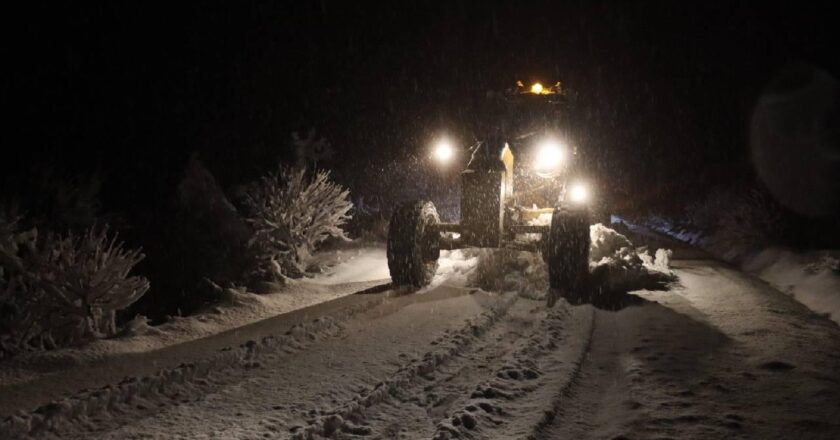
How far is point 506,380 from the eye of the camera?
489cm

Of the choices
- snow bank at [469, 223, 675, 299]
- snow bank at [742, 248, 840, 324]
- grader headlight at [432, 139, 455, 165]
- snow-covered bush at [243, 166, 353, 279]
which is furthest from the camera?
snow-covered bush at [243, 166, 353, 279]

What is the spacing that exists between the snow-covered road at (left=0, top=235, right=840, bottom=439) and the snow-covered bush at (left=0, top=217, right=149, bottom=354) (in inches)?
59.7

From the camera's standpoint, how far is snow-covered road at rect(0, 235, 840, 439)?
13.1 ft

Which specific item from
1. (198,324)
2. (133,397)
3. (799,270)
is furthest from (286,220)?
(799,270)

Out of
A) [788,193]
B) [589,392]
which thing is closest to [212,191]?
[589,392]

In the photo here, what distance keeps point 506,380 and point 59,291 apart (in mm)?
5193

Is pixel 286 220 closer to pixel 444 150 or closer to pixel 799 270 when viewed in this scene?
pixel 444 150

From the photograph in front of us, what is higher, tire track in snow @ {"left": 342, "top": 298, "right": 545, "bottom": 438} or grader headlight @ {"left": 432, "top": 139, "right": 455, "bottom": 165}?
grader headlight @ {"left": 432, "top": 139, "right": 455, "bottom": 165}

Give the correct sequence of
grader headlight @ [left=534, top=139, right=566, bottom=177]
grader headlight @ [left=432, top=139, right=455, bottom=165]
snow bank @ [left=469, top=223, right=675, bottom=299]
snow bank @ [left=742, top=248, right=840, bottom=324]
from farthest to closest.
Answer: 1. grader headlight @ [left=432, top=139, right=455, bottom=165]
2. grader headlight @ [left=534, top=139, right=566, bottom=177]
3. snow bank @ [left=469, top=223, right=675, bottom=299]
4. snow bank @ [left=742, top=248, right=840, bottom=324]

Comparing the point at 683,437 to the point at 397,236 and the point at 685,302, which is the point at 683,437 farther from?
the point at 397,236

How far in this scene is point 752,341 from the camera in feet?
19.7

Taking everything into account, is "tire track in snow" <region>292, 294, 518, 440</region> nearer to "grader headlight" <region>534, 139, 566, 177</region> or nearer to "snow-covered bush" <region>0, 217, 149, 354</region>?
"snow-covered bush" <region>0, 217, 149, 354</region>

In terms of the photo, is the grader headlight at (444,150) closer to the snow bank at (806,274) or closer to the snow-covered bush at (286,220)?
the snow-covered bush at (286,220)

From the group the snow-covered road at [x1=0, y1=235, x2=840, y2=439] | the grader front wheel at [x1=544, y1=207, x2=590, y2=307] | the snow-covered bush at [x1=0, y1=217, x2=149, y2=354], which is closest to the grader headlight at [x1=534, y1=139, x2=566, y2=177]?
the grader front wheel at [x1=544, y1=207, x2=590, y2=307]
